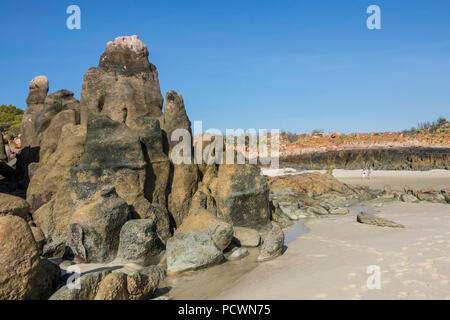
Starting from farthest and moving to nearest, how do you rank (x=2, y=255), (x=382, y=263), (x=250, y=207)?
(x=250, y=207)
(x=382, y=263)
(x=2, y=255)

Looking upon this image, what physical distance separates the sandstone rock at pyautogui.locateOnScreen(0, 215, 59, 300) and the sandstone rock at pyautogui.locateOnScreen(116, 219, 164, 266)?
173 cm

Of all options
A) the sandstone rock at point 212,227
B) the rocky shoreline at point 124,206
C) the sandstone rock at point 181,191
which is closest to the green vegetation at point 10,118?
the rocky shoreline at point 124,206

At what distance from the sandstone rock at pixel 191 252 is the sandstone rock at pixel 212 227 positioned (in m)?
0.37

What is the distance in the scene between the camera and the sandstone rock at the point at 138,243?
5.86 meters

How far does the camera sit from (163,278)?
17.7 feet

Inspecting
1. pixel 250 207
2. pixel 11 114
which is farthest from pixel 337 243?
pixel 11 114

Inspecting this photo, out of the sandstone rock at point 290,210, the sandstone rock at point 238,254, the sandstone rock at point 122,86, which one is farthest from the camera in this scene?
the sandstone rock at point 290,210

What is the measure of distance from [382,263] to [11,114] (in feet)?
153

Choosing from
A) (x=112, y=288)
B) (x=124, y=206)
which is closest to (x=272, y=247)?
(x=124, y=206)

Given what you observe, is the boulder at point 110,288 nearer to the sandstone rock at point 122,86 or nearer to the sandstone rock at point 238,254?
the sandstone rock at point 238,254

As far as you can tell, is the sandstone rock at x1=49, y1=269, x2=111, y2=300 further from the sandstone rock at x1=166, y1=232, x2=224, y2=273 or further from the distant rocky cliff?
the distant rocky cliff

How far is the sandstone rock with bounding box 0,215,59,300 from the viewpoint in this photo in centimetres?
370

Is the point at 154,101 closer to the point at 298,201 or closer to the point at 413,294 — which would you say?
the point at 298,201

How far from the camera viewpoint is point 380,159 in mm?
33469
